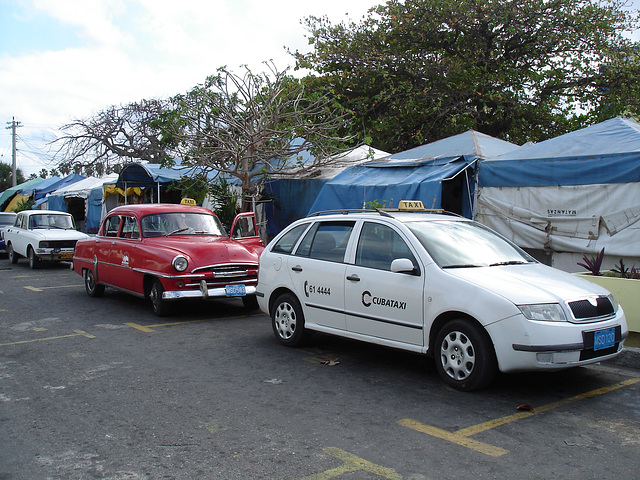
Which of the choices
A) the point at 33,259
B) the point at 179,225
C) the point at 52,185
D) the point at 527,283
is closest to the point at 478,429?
the point at 527,283

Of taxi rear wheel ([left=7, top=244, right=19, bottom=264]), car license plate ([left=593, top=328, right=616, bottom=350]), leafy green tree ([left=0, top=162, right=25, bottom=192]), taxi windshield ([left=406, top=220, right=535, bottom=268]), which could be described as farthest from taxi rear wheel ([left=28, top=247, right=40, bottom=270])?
leafy green tree ([left=0, top=162, right=25, bottom=192])

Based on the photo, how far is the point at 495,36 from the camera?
1955cm

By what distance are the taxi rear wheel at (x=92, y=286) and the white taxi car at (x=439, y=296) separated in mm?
5178

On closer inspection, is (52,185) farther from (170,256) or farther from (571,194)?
(571,194)

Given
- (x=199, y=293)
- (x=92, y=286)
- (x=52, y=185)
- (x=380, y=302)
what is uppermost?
(x=52, y=185)

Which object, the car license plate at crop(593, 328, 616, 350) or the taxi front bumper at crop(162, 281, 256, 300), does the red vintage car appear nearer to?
the taxi front bumper at crop(162, 281, 256, 300)

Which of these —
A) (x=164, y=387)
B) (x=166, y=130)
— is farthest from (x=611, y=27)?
(x=164, y=387)

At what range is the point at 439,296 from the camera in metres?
5.49

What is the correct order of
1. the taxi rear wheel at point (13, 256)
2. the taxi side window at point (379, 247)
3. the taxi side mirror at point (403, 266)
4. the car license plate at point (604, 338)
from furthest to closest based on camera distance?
the taxi rear wheel at point (13, 256) → the taxi side window at point (379, 247) → the taxi side mirror at point (403, 266) → the car license plate at point (604, 338)

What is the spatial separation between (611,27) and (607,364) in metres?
15.9

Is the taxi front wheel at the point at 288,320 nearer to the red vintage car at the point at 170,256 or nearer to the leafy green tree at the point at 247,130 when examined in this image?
the red vintage car at the point at 170,256

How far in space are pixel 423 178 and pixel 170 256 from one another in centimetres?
597

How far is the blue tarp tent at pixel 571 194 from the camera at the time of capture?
32.7ft

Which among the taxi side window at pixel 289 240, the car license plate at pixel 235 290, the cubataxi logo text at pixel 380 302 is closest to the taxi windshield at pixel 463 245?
the cubataxi logo text at pixel 380 302
